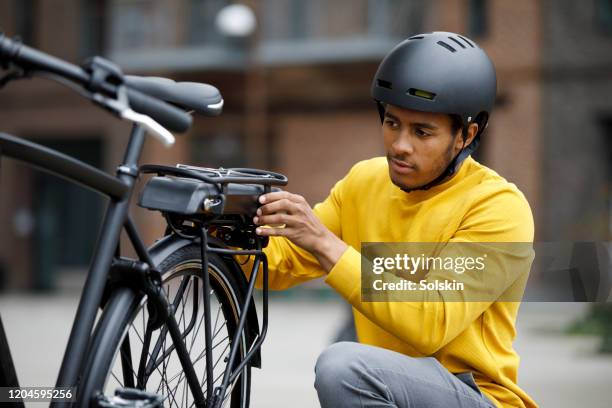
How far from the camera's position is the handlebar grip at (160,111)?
6.00ft

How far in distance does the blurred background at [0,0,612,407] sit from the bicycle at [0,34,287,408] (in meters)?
9.99

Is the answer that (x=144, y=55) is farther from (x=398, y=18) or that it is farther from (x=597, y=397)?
(x=597, y=397)

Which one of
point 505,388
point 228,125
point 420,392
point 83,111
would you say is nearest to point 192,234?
point 420,392

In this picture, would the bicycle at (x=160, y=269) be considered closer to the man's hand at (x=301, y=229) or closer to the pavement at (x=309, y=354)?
the man's hand at (x=301, y=229)

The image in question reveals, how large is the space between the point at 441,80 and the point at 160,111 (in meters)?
0.88

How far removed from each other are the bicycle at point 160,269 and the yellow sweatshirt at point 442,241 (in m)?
0.19

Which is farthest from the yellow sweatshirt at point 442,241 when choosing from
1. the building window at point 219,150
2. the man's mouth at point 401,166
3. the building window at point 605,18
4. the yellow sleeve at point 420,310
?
the building window at point 219,150

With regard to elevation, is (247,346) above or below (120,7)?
below

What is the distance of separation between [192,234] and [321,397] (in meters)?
0.50

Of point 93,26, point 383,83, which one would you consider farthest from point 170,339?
point 93,26

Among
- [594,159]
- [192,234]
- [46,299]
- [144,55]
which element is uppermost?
[144,55]

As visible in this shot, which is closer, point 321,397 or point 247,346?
point 321,397

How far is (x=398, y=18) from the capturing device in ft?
50.7

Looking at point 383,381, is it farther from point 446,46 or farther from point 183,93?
point 446,46
